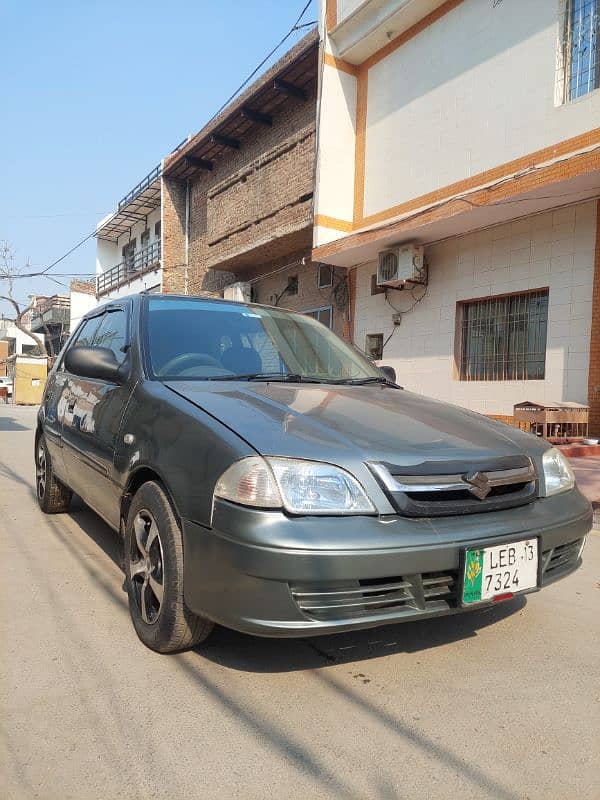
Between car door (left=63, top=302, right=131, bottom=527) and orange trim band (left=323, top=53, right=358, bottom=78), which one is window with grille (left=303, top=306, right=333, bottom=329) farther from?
car door (left=63, top=302, right=131, bottom=527)

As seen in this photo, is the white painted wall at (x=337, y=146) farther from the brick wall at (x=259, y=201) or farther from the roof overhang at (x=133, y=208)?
the roof overhang at (x=133, y=208)

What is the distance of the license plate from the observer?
1.96 m

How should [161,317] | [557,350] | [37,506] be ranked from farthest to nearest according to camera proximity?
[557,350] < [37,506] < [161,317]

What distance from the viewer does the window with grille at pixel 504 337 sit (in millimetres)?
8328

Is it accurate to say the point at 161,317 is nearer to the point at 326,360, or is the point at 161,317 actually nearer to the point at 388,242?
the point at 326,360

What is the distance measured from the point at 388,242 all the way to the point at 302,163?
318 cm

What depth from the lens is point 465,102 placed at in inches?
360

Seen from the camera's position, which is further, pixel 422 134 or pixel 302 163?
pixel 302 163

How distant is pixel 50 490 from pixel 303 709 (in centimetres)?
309

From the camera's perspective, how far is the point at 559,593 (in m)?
3.11

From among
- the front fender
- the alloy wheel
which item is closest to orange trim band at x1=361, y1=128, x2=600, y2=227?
the front fender

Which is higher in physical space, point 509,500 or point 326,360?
point 326,360

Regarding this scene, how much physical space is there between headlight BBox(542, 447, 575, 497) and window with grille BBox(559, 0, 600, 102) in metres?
7.03

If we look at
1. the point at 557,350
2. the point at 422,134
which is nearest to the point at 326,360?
the point at 557,350
